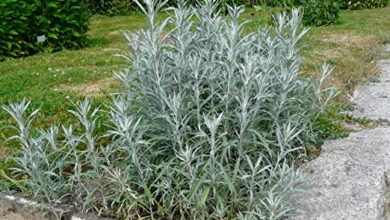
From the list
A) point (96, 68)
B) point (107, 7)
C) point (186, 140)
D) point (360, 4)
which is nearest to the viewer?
point (186, 140)

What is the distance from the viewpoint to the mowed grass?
3.93 meters

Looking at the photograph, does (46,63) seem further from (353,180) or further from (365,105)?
(353,180)

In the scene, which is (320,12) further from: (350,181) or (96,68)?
(350,181)

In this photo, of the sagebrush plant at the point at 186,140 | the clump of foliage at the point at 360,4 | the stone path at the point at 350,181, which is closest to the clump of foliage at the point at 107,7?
the clump of foliage at the point at 360,4

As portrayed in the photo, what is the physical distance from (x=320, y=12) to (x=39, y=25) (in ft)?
12.6

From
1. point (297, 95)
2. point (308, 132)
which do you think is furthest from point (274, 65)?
point (308, 132)

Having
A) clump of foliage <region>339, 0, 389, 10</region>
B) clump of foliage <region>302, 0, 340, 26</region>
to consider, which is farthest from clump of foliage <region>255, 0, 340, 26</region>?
clump of foliage <region>339, 0, 389, 10</region>

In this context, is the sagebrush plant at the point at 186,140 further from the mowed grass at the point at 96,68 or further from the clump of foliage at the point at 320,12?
the clump of foliage at the point at 320,12

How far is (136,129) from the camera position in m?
2.27

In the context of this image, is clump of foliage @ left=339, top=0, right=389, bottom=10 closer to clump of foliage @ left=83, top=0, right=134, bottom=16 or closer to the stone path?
clump of foliage @ left=83, top=0, right=134, bottom=16

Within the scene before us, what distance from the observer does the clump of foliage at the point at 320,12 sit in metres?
7.86

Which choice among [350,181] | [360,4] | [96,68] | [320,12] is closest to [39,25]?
[96,68]

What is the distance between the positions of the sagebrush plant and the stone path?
0.57ft

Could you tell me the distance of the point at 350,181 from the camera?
250cm
